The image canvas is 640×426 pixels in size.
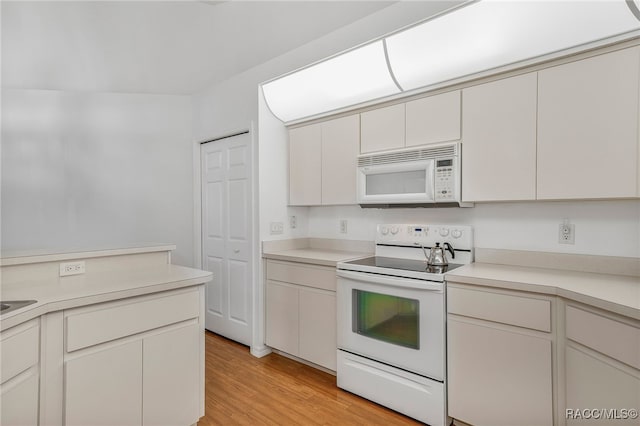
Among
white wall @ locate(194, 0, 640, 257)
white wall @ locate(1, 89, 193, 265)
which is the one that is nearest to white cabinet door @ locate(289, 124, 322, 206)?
white wall @ locate(194, 0, 640, 257)

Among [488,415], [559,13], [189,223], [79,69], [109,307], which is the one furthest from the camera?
[189,223]

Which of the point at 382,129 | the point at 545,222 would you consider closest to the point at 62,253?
the point at 382,129

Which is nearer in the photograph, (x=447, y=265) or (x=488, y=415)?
(x=488, y=415)

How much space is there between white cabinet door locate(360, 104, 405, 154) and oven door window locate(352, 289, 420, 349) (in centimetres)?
112

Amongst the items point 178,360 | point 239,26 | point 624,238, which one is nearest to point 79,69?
point 239,26

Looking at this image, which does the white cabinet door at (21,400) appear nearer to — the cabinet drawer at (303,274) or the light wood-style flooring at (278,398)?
the light wood-style flooring at (278,398)

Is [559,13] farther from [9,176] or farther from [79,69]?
[9,176]

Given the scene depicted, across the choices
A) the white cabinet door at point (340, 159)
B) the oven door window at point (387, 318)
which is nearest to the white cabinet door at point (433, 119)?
the white cabinet door at point (340, 159)

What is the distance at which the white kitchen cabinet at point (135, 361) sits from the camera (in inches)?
58.1

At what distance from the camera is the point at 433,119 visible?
2.30 meters

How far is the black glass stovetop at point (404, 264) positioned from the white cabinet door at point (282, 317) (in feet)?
2.24

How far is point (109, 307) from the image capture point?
5.14 ft

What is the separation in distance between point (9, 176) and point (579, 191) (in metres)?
4.70

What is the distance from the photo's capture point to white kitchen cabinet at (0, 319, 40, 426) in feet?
3.99
